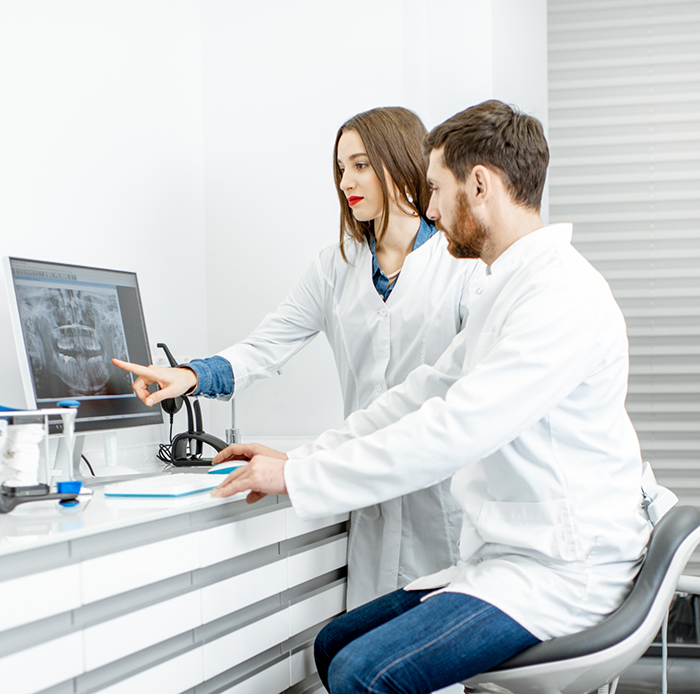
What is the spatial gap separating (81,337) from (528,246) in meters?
1.12

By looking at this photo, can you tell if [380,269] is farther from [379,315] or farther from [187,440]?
[187,440]

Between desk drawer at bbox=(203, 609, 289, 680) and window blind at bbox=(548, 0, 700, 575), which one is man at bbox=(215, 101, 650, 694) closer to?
desk drawer at bbox=(203, 609, 289, 680)

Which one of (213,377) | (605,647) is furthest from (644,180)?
(605,647)

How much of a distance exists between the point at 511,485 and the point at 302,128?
168 cm

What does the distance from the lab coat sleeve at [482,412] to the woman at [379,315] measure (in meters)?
0.54

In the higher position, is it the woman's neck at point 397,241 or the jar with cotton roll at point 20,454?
the woman's neck at point 397,241

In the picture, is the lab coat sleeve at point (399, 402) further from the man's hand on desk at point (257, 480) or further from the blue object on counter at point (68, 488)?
the blue object on counter at point (68, 488)

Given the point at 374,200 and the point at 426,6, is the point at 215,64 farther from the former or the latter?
the point at 374,200

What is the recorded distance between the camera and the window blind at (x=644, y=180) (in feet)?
8.91

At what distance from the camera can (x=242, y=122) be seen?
266 cm

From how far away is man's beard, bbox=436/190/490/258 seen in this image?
1475mm

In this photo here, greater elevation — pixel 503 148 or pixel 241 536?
pixel 503 148

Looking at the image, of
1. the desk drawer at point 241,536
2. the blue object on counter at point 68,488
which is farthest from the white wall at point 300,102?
the blue object on counter at point 68,488

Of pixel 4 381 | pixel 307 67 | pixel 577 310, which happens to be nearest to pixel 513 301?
pixel 577 310
